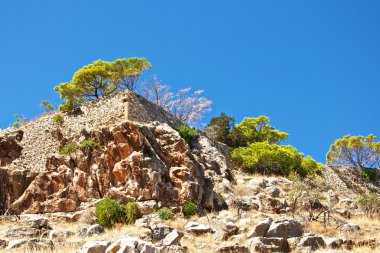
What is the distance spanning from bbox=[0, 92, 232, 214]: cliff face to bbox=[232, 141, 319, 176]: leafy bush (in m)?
6.72

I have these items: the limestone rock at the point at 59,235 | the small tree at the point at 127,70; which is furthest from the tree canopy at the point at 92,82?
the limestone rock at the point at 59,235

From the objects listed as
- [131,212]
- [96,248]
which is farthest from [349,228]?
[96,248]

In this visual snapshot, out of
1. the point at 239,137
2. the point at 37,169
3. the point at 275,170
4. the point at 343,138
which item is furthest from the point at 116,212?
the point at 343,138

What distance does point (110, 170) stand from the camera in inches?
1138

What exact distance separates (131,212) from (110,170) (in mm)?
4288

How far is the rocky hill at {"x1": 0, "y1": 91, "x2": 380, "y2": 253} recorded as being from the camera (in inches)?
875

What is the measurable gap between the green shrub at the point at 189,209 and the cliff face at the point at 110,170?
1.97 ft

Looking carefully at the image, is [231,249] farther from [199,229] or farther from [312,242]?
[199,229]

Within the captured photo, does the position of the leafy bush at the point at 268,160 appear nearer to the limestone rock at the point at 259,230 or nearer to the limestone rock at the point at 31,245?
the limestone rock at the point at 259,230

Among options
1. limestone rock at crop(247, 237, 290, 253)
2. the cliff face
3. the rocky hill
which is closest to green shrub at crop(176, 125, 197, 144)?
the rocky hill

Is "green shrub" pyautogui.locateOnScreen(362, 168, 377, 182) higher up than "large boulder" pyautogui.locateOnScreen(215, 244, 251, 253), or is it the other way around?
"green shrub" pyautogui.locateOnScreen(362, 168, 377, 182)

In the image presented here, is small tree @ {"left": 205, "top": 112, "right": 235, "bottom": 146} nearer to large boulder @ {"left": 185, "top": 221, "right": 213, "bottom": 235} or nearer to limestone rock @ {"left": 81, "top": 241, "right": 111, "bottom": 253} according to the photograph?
large boulder @ {"left": 185, "top": 221, "right": 213, "bottom": 235}

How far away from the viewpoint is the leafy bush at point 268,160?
4053cm

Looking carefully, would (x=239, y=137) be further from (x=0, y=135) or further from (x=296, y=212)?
(x=0, y=135)
